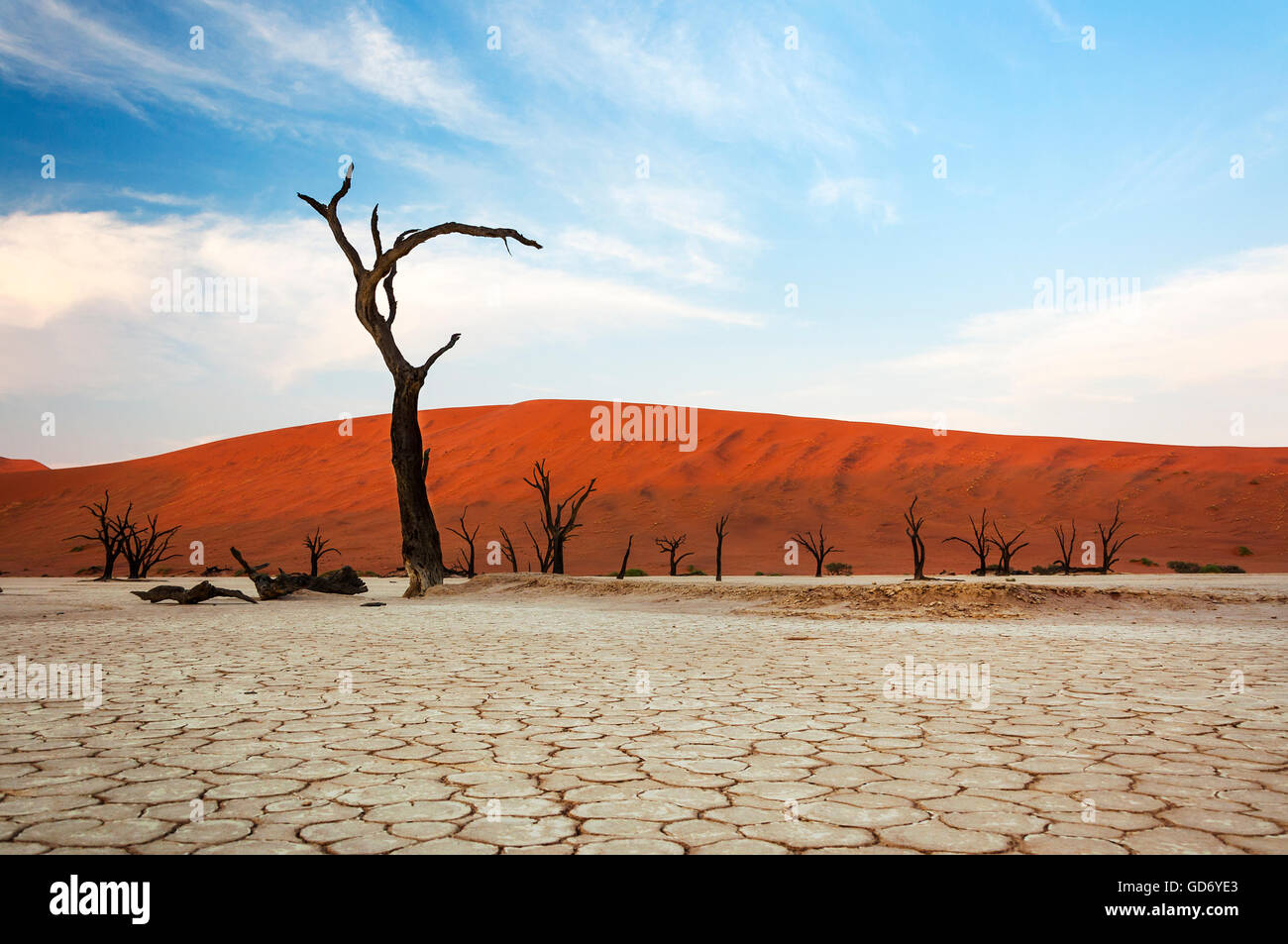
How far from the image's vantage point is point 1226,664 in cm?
599

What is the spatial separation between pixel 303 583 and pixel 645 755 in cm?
1433

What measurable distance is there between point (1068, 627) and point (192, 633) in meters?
9.64

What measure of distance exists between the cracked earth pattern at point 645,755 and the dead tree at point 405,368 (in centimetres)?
973

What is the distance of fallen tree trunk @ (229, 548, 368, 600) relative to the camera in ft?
48.5

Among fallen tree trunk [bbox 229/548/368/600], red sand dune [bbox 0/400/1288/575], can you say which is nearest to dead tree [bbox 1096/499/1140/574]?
red sand dune [bbox 0/400/1288/575]

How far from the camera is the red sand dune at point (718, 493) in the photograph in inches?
1427

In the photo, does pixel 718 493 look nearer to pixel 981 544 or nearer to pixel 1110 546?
pixel 1110 546

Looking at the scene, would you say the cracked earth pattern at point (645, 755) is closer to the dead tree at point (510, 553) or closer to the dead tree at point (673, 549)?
the dead tree at point (510, 553)

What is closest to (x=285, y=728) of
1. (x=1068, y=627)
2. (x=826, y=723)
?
→ (x=826, y=723)

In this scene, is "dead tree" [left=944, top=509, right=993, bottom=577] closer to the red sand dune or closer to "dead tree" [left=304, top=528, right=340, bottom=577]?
the red sand dune

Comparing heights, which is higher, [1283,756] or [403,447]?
[403,447]

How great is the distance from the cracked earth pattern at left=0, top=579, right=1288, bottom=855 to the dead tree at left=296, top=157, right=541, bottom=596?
31.9ft

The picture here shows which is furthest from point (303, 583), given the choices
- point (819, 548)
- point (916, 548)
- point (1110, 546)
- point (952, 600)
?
point (1110, 546)
